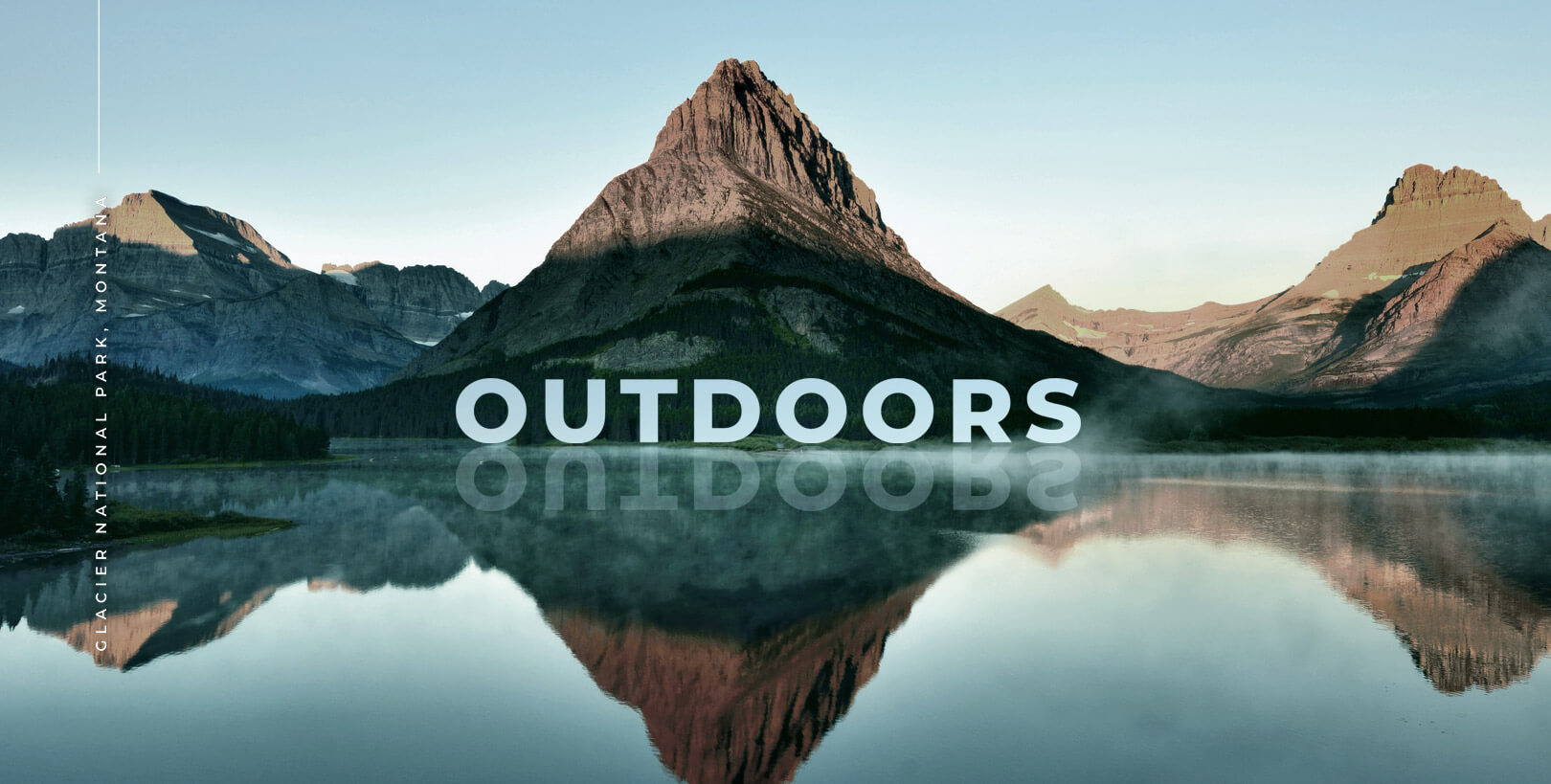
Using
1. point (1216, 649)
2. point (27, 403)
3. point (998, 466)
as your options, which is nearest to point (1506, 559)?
point (1216, 649)

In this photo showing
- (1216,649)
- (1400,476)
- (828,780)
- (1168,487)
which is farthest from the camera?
(1400,476)

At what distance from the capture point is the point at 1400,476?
451 feet

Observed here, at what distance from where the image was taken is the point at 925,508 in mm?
90438

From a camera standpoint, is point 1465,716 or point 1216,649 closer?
point 1465,716

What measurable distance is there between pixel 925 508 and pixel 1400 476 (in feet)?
301

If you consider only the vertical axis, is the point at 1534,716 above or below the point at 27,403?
below

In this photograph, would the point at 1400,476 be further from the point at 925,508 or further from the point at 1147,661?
the point at 1147,661

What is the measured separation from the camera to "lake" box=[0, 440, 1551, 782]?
91.3 ft

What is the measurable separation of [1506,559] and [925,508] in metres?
44.7

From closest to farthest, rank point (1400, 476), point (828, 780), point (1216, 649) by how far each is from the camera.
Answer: point (828, 780) → point (1216, 649) → point (1400, 476)

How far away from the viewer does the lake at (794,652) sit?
1096 inches

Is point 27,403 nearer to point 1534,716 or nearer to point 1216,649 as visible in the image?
point 1216,649

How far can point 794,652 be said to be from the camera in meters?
38.2

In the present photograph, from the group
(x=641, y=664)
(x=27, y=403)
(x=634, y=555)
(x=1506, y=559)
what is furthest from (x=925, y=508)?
(x=27, y=403)
